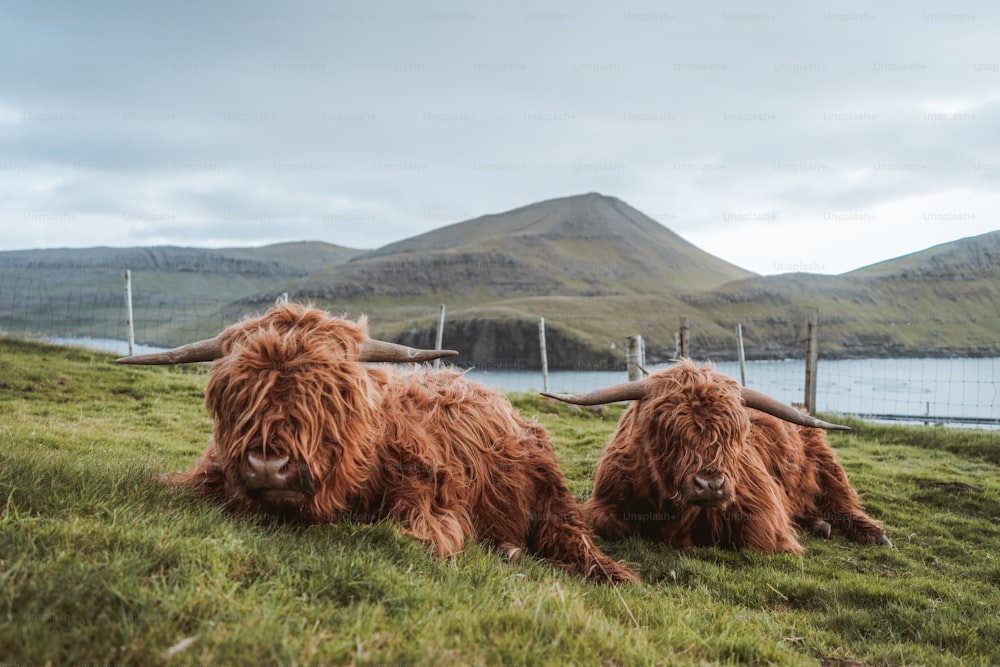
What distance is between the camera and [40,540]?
2371 mm

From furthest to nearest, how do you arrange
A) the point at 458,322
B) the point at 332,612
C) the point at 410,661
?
the point at 458,322, the point at 332,612, the point at 410,661

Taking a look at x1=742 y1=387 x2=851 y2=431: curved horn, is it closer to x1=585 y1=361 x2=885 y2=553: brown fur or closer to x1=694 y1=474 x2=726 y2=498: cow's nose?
x1=585 y1=361 x2=885 y2=553: brown fur

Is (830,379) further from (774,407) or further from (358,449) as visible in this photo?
(358,449)

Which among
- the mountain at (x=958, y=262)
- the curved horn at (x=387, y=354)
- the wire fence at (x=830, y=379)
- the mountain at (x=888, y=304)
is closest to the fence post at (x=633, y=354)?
the wire fence at (x=830, y=379)

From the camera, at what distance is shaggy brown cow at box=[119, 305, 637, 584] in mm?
3279

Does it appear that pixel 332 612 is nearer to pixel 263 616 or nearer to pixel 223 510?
pixel 263 616

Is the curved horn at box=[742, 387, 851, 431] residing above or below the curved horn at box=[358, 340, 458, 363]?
below

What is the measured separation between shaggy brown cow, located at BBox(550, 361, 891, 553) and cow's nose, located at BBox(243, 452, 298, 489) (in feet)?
8.84

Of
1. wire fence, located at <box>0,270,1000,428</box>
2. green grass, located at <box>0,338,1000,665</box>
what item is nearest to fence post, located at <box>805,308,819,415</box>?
wire fence, located at <box>0,270,1000,428</box>

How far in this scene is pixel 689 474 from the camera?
498cm

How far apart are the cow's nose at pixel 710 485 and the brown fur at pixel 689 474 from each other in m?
0.06

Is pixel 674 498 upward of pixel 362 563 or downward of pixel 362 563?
downward

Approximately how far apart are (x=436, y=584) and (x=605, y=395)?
10.7 ft

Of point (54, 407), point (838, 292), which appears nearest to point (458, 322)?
point (838, 292)
